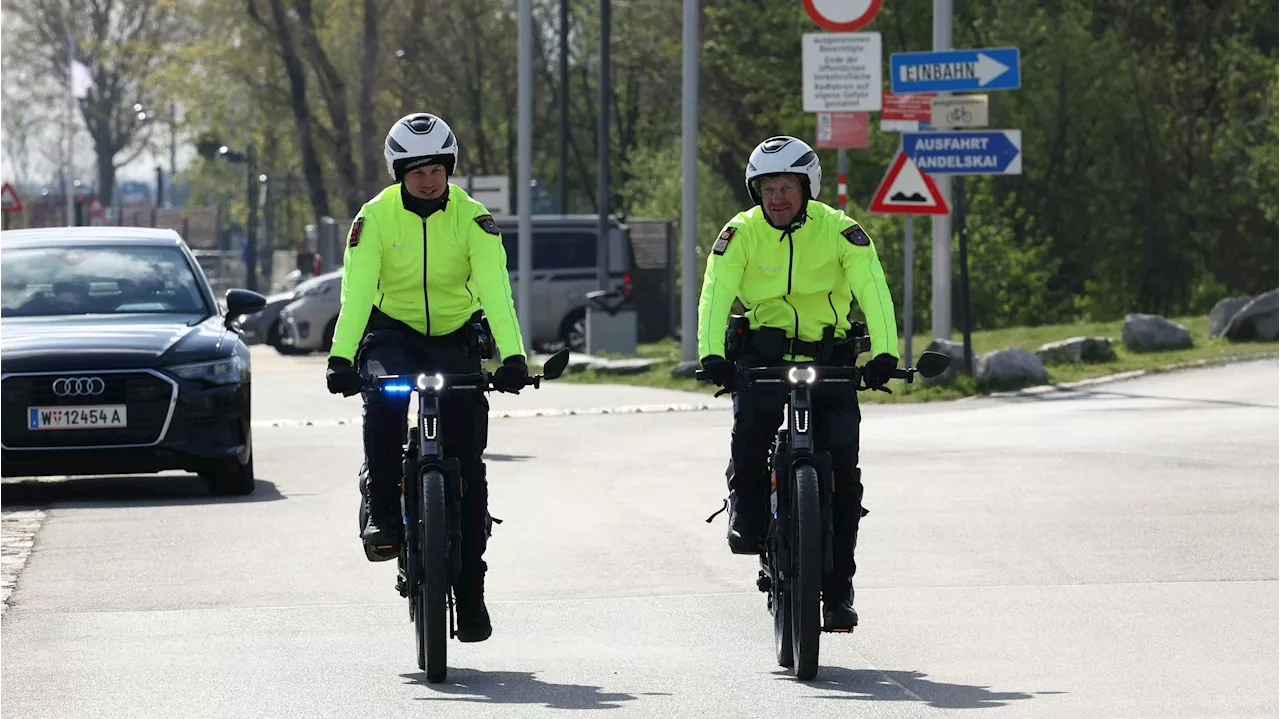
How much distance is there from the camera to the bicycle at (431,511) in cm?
743

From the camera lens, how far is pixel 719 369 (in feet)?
24.9

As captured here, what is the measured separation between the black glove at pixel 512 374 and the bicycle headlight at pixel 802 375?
0.81 m

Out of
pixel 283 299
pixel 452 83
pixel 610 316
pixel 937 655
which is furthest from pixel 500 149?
pixel 937 655

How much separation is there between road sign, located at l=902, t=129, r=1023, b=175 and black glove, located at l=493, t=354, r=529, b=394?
13987mm

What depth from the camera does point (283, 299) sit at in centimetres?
3978

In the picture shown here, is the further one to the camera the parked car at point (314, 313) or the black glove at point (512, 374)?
the parked car at point (314, 313)

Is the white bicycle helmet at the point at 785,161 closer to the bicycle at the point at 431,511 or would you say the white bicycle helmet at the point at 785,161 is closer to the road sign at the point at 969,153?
the bicycle at the point at 431,511

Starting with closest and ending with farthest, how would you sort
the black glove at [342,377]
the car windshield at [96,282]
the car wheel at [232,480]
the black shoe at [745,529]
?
the black glove at [342,377] < the black shoe at [745,529] < the car wheel at [232,480] < the car windshield at [96,282]

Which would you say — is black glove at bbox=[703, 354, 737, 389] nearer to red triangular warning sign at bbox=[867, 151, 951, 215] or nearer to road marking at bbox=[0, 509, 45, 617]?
road marking at bbox=[0, 509, 45, 617]

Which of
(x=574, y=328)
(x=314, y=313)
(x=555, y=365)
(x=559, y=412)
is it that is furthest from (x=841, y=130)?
(x=314, y=313)

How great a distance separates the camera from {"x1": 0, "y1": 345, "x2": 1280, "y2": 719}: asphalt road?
24.0 ft

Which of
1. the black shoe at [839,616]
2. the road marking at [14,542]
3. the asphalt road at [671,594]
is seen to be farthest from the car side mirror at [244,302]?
the black shoe at [839,616]

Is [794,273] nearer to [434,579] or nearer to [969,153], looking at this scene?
[434,579]

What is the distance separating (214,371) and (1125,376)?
10859mm
